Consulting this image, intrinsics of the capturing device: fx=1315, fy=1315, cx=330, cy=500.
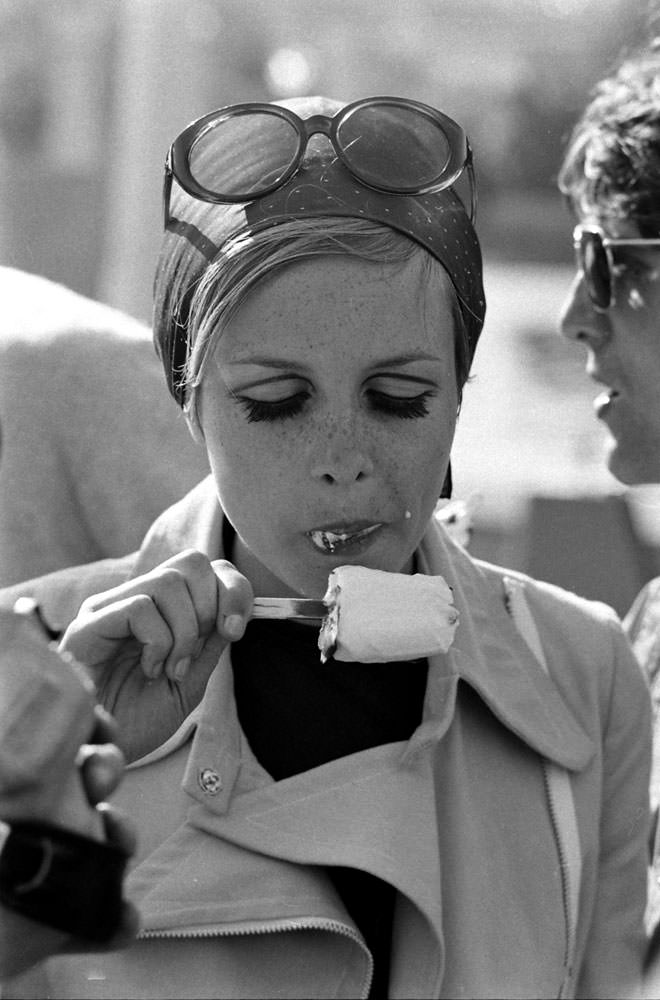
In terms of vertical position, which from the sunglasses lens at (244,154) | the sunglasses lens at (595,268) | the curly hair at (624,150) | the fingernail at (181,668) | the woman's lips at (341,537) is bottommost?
the fingernail at (181,668)

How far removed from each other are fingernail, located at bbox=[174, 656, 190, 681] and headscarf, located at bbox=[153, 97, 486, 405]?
41 cm

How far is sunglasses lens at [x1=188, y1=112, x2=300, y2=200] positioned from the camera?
1529 millimetres

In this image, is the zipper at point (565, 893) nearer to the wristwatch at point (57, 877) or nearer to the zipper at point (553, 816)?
the zipper at point (553, 816)

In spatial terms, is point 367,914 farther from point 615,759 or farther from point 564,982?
point 615,759

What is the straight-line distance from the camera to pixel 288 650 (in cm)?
166

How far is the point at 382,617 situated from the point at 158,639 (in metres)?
0.27

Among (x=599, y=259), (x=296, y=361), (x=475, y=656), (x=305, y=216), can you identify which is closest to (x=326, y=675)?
(x=475, y=656)

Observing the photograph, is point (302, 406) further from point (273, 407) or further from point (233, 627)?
point (233, 627)

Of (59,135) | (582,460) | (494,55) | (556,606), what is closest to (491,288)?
(494,55)

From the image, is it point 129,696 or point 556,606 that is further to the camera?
point 556,606

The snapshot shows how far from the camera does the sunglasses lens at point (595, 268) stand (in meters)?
2.31

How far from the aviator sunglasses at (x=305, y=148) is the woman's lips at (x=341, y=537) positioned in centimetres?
39

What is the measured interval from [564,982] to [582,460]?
251 inches

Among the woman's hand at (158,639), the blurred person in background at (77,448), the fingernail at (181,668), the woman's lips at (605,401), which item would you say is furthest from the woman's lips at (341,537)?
the woman's lips at (605,401)
